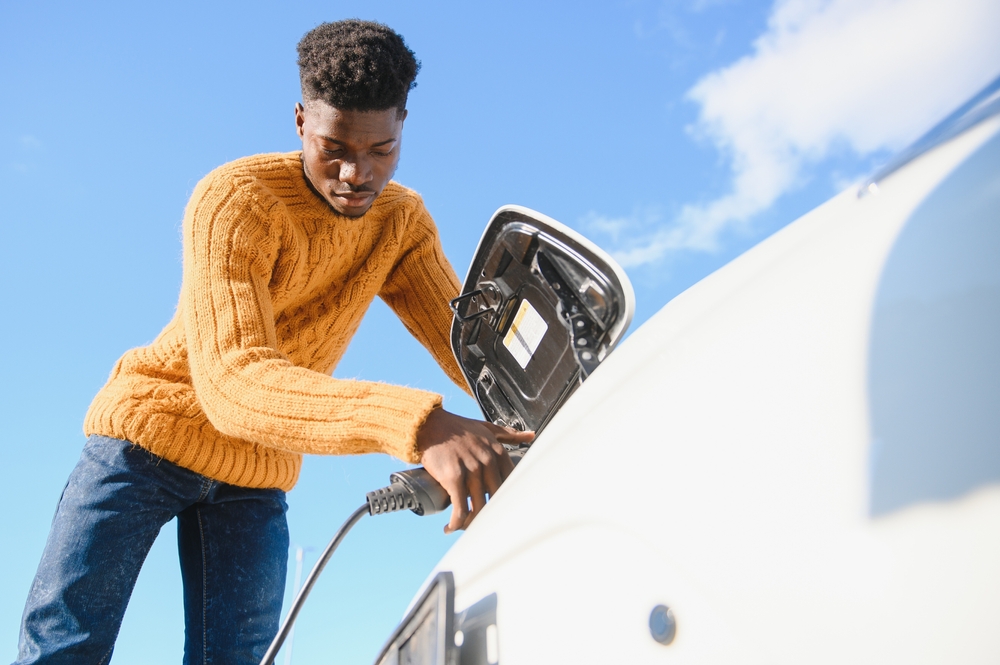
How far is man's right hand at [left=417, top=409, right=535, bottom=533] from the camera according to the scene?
1124mm

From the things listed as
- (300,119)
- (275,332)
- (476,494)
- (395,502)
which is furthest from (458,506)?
(300,119)

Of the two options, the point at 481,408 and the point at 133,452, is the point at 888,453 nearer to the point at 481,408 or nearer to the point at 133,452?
the point at 481,408

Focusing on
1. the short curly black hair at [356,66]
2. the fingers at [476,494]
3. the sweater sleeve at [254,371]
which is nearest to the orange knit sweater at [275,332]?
the sweater sleeve at [254,371]

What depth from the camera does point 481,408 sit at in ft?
5.71

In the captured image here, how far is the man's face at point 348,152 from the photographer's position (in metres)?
1.93

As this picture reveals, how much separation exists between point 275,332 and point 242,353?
351 millimetres

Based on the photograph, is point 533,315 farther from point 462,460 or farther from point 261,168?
point 261,168

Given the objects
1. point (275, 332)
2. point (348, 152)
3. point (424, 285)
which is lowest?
point (275, 332)

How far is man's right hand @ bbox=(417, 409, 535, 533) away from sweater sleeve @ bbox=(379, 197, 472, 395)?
3.23ft

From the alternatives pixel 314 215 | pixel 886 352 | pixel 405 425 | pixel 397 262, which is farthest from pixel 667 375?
pixel 397 262

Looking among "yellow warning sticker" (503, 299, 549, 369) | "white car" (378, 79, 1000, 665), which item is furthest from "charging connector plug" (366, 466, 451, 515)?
"yellow warning sticker" (503, 299, 549, 369)

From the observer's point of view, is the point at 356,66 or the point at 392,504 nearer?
the point at 392,504

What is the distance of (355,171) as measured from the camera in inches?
77.0

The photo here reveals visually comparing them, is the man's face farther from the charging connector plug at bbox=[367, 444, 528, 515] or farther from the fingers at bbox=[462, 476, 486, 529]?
the fingers at bbox=[462, 476, 486, 529]
